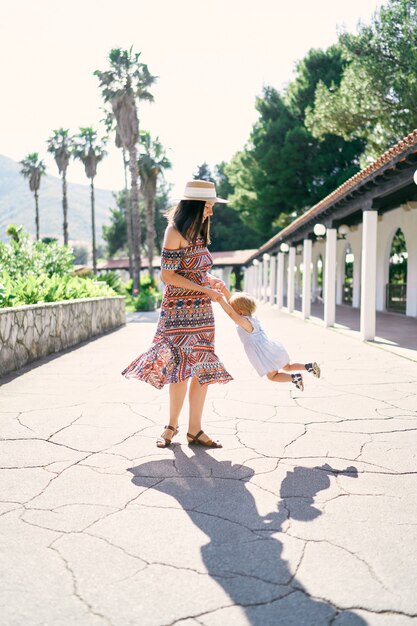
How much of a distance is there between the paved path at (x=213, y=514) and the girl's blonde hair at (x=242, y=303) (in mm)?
974

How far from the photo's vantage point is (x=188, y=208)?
4172 millimetres

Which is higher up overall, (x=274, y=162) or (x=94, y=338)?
(x=274, y=162)

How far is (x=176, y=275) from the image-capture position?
418 cm

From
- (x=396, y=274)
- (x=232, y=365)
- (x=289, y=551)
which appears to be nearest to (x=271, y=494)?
(x=289, y=551)

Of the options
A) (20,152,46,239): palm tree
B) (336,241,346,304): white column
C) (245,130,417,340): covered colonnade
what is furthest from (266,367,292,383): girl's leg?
(20,152,46,239): palm tree

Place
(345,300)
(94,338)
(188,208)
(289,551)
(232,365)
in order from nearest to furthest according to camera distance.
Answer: (289,551), (188,208), (232,365), (94,338), (345,300)

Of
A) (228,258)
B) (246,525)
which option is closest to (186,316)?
(246,525)

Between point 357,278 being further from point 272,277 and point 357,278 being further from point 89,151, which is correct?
point 89,151

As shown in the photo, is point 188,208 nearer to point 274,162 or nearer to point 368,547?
point 368,547

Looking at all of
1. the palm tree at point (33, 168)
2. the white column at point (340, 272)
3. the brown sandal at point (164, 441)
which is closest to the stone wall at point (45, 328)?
the brown sandal at point (164, 441)

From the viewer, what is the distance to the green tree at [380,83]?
2269 centimetres

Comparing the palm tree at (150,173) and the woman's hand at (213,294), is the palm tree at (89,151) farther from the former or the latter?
the woman's hand at (213,294)

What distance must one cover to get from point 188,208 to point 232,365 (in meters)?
4.71

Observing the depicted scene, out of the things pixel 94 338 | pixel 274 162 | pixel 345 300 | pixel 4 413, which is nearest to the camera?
pixel 4 413
